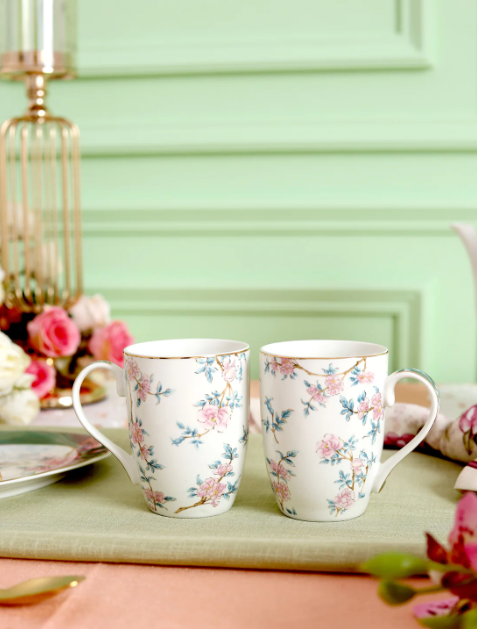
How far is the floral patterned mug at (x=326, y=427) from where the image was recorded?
0.46 meters

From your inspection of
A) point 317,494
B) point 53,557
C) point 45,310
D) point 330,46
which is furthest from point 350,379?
point 330,46

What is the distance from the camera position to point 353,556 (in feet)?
1.28

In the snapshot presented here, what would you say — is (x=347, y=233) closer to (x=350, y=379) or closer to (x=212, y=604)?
(x=350, y=379)

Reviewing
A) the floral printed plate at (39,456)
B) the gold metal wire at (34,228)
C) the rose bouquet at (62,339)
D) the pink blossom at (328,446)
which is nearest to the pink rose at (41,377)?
the rose bouquet at (62,339)

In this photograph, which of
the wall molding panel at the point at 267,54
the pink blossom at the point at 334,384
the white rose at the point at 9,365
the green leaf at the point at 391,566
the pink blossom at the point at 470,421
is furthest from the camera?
the wall molding panel at the point at 267,54

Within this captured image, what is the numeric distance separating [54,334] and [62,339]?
0.01 m

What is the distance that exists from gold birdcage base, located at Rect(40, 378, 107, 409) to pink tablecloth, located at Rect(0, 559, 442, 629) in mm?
524

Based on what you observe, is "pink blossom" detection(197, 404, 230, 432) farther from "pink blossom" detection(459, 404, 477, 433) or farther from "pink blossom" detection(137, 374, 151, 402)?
"pink blossom" detection(459, 404, 477, 433)

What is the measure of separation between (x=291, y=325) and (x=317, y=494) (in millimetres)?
669

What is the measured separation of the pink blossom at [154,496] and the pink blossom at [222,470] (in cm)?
5

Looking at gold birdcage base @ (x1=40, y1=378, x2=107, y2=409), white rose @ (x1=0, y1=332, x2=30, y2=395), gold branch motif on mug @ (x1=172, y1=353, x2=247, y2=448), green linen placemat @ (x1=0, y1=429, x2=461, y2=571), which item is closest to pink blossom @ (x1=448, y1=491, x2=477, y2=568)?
green linen placemat @ (x1=0, y1=429, x2=461, y2=571)

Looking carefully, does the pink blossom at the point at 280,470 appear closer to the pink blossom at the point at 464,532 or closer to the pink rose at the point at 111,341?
the pink blossom at the point at 464,532

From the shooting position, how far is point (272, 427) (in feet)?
1.61

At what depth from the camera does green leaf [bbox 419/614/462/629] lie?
0.25 meters
